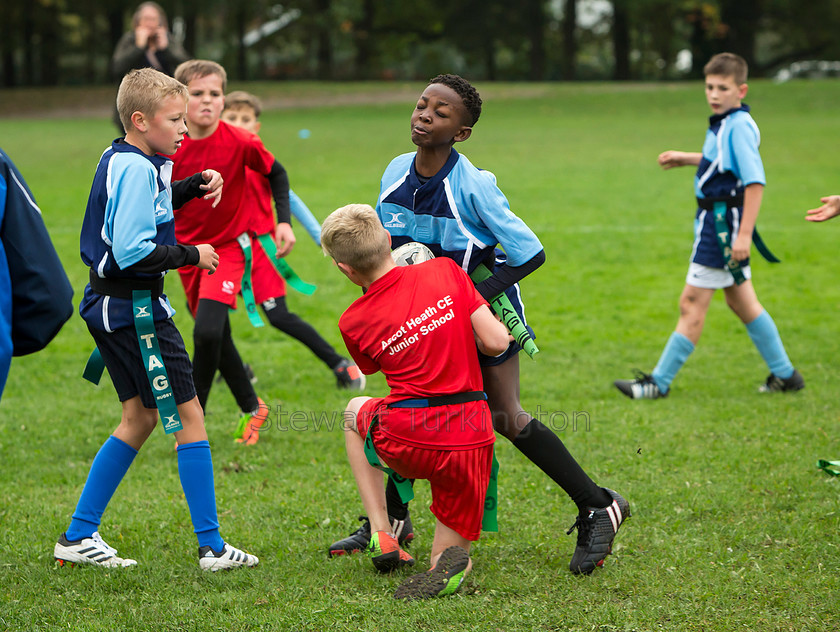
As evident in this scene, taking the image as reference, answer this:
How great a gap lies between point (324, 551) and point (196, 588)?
2.02 ft

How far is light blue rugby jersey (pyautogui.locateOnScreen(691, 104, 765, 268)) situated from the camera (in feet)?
19.4

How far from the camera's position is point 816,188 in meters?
14.8

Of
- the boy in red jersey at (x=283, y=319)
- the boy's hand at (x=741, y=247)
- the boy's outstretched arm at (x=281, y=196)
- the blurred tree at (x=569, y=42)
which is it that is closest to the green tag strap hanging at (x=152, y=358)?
the boy's outstretched arm at (x=281, y=196)

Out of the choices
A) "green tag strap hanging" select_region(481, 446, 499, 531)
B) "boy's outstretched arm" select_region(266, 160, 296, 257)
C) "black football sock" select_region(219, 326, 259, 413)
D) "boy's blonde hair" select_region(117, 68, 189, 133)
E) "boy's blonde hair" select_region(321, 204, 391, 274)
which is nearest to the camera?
"boy's blonde hair" select_region(321, 204, 391, 274)

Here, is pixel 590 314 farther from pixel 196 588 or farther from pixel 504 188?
pixel 504 188

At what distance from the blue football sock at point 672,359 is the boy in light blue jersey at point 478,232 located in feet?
8.34

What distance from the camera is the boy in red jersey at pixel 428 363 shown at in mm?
3441

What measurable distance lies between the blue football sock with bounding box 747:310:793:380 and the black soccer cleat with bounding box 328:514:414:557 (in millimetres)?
3249

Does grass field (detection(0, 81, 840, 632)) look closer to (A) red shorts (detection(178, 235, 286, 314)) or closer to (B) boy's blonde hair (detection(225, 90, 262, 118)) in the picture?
(A) red shorts (detection(178, 235, 286, 314))

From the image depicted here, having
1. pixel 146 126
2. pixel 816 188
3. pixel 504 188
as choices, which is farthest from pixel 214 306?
pixel 816 188

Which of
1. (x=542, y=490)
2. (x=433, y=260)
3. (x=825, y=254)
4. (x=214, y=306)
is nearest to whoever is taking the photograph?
(x=433, y=260)

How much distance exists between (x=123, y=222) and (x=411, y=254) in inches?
42.8

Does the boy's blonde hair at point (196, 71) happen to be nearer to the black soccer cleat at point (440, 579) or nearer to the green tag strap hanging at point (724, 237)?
the black soccer cleat at point (440, 579)

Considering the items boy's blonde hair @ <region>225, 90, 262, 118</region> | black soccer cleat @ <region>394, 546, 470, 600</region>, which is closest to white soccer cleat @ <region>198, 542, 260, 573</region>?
black soccer cleat @ <region>394, 546, 470, 600</region>
